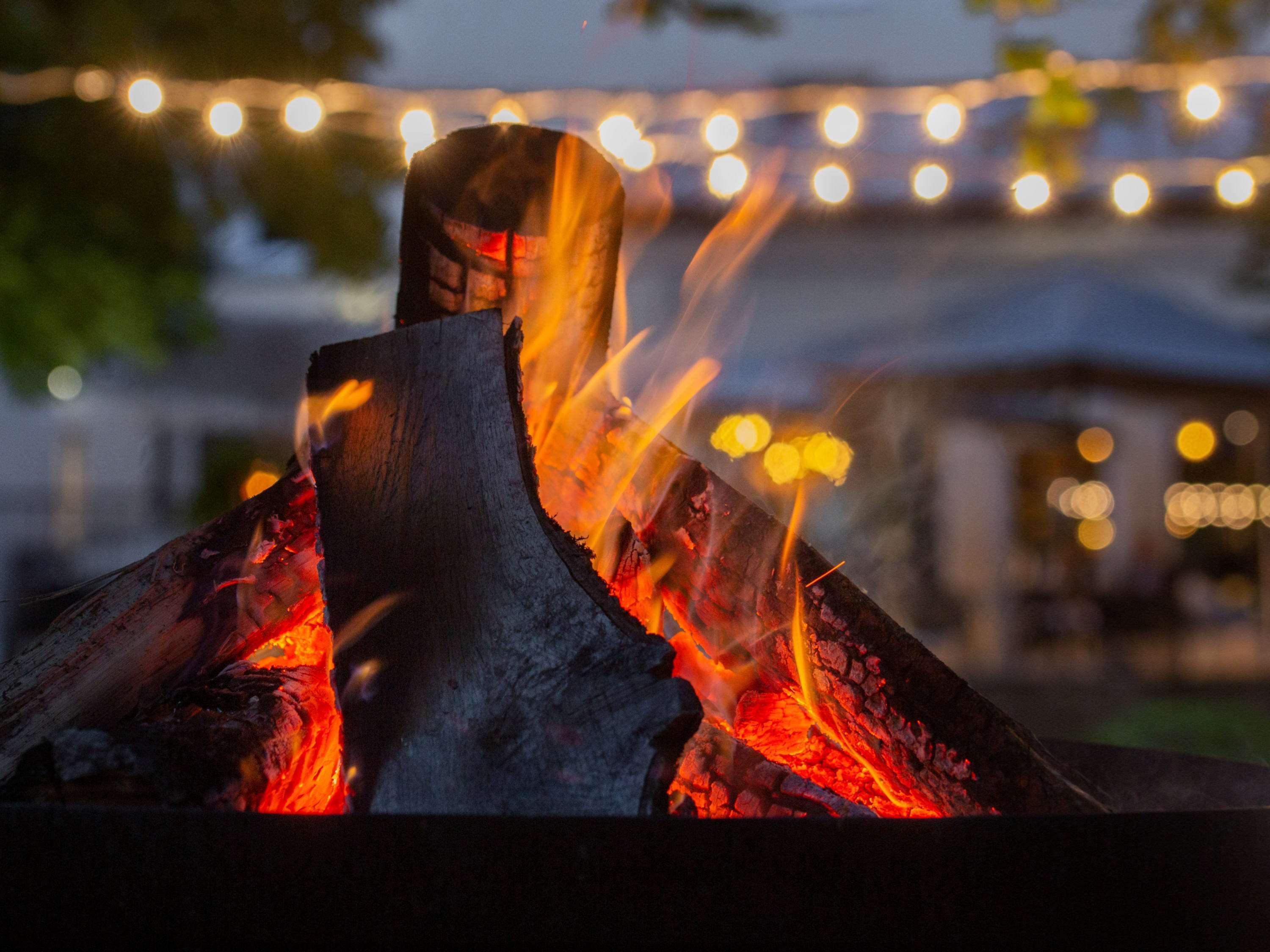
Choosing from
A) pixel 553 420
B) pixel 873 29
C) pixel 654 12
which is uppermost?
pixel 873 29

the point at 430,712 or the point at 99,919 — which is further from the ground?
the point at 430,712

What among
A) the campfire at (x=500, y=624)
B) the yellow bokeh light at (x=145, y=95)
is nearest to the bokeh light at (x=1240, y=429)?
the yellow bokeh light at (x=145, y=95)

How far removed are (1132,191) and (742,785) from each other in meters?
4.44

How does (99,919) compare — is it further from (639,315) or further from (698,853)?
(639,315)

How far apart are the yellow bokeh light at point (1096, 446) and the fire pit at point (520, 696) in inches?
363

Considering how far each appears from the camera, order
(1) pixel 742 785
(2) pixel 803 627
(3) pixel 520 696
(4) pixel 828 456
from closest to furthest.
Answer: (3) pixel 520 696
(1) pixel 742 785
(2) pixel 803 627
(4) pixel 828 456

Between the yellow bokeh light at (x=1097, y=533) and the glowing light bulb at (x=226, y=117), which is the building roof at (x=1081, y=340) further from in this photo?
the glowing light bulb at (x=226, y=117)

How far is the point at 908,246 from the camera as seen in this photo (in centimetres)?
1182

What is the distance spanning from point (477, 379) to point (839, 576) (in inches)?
25.3

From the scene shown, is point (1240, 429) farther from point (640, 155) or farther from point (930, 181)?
point (640, 155)

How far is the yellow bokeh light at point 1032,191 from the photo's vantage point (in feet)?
16.3

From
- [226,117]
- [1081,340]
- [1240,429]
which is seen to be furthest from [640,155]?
[1240,429]

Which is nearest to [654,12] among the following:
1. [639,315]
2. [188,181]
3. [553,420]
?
[553,420]

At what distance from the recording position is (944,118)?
15.1 feet
